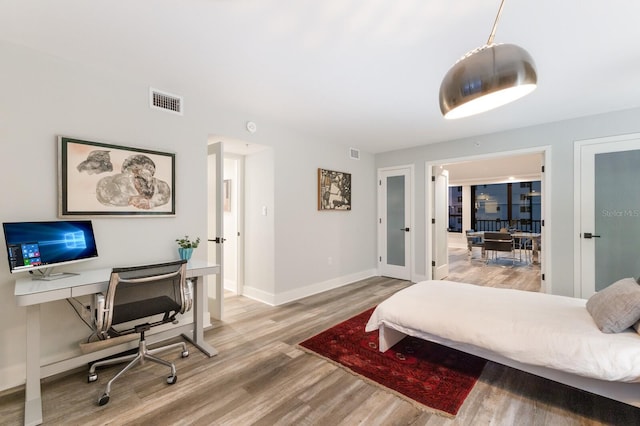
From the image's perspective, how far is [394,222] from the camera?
552 centimetres

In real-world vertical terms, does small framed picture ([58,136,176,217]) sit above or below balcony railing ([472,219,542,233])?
above

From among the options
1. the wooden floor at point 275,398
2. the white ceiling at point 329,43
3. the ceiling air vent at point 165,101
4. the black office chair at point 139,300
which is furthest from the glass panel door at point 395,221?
the black office chair at point 139,300

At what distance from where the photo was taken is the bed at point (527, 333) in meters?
1.62

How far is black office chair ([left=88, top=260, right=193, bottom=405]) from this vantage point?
190 cm

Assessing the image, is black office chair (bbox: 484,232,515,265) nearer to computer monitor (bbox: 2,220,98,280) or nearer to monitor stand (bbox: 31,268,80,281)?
computer monitor (bbox: 2,220,98,280)

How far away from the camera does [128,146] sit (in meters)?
2.63

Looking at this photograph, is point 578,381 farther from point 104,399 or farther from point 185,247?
point 185,247

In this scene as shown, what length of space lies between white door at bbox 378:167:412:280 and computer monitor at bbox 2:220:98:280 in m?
4.58

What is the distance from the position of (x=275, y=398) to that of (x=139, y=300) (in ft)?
4.07

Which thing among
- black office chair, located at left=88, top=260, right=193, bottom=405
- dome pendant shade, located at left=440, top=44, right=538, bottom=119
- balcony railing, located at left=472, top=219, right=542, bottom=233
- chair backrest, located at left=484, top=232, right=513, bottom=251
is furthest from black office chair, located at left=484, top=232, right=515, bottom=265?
black office chair, located at left=88, top=260, right=193, bottom=405

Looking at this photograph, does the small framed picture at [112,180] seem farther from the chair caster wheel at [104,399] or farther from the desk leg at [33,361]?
the chair caster wheel at [104,399]

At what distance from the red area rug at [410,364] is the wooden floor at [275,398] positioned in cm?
8

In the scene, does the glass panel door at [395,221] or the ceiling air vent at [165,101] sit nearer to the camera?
the ceiling air vent at [165,101]

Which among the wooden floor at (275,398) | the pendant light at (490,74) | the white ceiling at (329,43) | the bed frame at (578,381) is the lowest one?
the wooden floor at (275,398)
